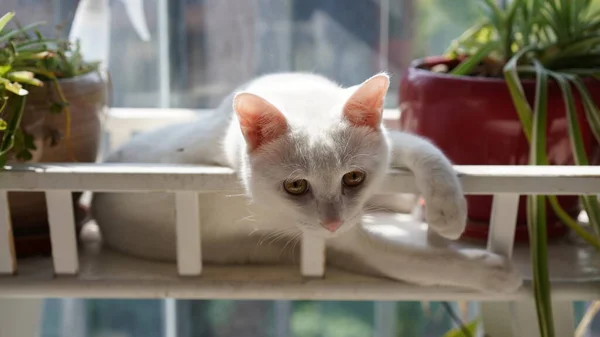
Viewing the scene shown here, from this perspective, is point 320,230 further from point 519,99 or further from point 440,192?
point 519,99

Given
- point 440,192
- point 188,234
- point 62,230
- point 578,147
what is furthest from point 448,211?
point 62,230

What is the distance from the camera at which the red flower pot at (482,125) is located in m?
0.97

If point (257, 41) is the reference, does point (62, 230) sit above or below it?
below

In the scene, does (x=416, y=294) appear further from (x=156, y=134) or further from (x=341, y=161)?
(x=156, y=134)

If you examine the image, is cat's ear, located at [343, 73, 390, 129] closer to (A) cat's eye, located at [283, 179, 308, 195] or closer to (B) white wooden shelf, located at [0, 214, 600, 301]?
(A) cat's eye, located at [283, 179, 308, 195]

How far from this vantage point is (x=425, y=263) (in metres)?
0.88

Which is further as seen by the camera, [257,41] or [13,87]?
[257,41]

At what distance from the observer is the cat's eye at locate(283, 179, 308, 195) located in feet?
2.58

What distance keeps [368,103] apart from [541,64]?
1.27ft

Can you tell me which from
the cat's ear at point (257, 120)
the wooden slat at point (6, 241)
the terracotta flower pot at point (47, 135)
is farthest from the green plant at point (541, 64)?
the wooden slat at point (6, 241)

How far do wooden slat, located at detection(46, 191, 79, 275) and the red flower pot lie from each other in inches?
21.8

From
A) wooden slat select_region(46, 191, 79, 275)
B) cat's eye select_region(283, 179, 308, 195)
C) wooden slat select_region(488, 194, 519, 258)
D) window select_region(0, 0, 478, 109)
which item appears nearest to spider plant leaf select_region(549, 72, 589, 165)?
wooden slat select_region(488, 194, 519, 258)

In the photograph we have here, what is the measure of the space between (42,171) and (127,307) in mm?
834

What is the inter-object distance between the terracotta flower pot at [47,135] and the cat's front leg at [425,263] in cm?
41
